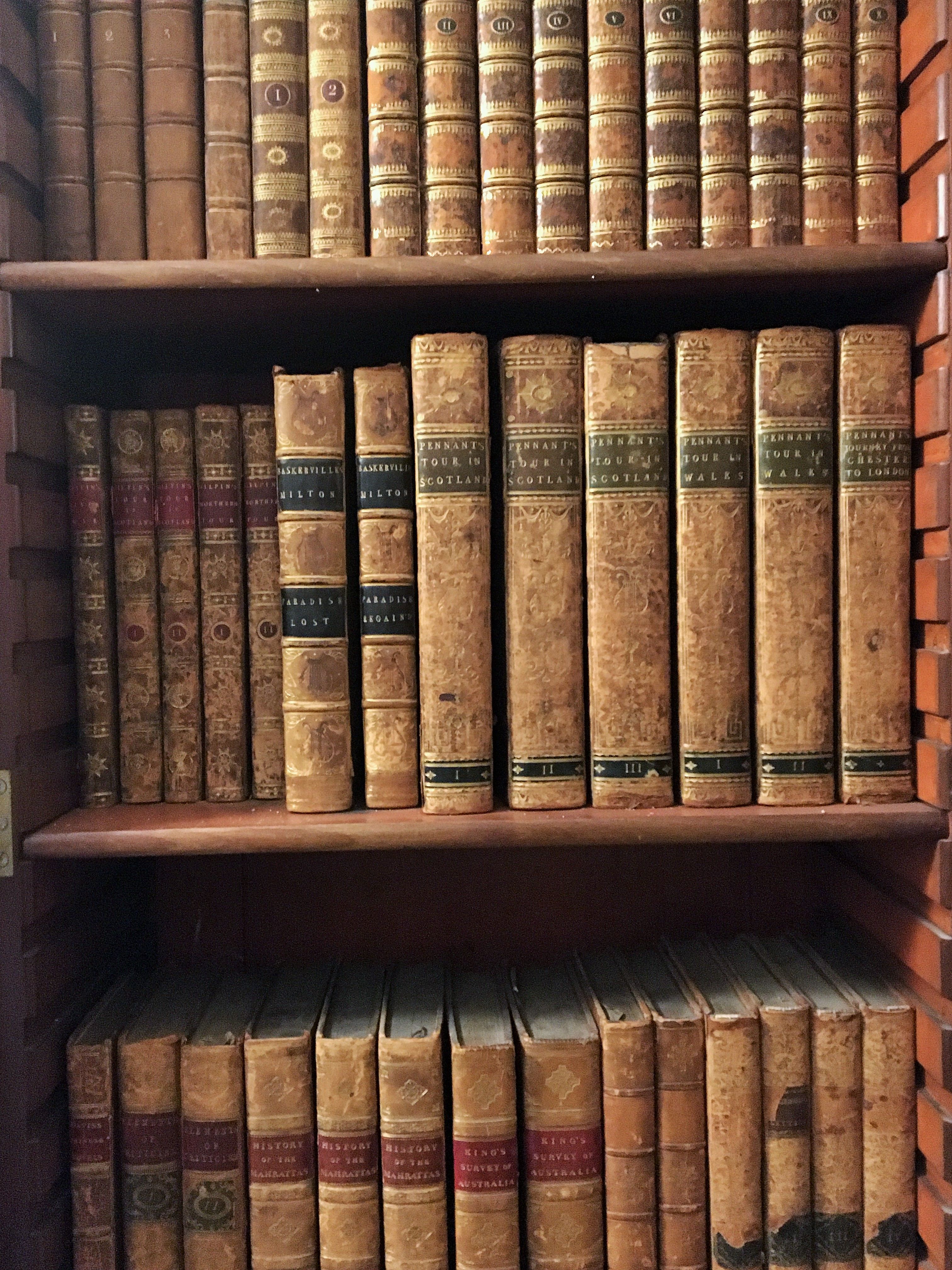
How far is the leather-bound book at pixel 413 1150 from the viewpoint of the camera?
0.77 metres

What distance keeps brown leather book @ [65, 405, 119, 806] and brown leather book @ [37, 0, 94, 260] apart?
0.14 m

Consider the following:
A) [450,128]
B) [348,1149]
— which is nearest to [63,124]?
[450,128]

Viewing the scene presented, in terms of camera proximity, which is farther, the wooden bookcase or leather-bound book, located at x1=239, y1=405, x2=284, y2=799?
leather-bound book, located at x1=239, y1=405, x2=284, y2=799

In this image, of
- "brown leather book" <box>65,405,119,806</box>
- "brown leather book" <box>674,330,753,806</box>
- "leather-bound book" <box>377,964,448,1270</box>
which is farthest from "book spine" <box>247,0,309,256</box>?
"leather-bound book" <box>377,964,448,1270</box>

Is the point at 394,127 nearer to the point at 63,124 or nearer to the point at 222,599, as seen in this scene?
the point at 63,124

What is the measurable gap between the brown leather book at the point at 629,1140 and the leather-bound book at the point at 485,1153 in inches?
2.9

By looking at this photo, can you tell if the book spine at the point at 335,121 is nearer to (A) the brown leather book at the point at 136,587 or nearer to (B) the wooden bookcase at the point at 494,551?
(B) the wooden bookcase at the point at 494,551

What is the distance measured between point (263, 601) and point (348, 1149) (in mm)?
453

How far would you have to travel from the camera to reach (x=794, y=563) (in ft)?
2.53

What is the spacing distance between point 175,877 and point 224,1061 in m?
0.27

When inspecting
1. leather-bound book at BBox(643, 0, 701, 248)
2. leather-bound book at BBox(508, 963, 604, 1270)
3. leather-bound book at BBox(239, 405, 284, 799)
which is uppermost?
leather-bound book at BBox(643, 0, 701, 248)

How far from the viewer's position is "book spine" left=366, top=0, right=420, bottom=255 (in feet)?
→ 2.52

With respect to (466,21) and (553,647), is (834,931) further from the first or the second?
(466,21)

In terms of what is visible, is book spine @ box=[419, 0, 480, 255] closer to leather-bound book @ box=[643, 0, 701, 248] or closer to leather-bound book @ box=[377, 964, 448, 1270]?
leather-bound book @ box=[643, 0, 701, 248]
